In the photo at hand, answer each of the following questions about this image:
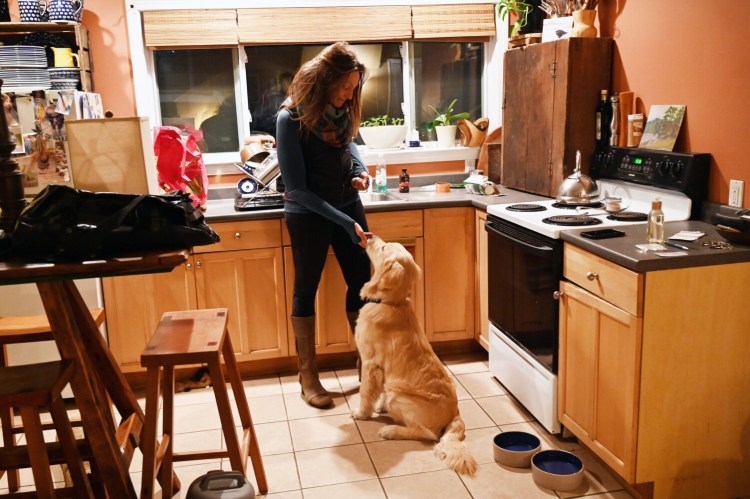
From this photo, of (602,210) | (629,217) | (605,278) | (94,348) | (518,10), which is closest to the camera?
(94,348)

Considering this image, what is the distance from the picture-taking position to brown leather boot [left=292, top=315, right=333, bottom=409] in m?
3.26

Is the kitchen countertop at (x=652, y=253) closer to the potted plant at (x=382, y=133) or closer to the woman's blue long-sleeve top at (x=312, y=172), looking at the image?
the woman's blue long-sleeve top at (x=312, y=172)

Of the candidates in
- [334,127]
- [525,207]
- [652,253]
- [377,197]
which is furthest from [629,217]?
[377,197]

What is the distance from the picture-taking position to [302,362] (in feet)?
10.9

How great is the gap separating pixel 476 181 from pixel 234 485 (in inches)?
97.0

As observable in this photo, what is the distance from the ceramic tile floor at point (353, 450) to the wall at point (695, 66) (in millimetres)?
1326

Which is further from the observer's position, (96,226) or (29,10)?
(29,10)

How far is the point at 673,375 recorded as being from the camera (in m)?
2.25

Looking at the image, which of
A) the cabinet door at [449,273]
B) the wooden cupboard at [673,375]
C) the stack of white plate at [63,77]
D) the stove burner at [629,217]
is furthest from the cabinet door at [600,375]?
the stack of white plate at [63,77]

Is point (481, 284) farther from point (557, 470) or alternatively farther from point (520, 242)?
point (557, 470)

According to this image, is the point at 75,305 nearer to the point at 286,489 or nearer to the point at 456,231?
the point at 286,489

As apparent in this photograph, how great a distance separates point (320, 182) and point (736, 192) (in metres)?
1.71

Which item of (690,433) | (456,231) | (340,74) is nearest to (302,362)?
(456,231)

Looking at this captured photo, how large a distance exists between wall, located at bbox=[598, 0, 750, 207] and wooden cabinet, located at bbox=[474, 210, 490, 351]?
977 millimetres
